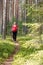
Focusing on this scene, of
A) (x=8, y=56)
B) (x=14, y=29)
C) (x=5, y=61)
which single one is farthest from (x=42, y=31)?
(x=14, y=29)

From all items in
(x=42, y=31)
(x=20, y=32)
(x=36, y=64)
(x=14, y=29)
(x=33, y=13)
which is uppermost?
(x=33, y=13)

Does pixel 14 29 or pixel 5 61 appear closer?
pixel 5 61

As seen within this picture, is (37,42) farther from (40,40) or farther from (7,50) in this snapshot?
(7,50)

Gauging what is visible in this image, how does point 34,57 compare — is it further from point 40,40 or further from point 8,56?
point 8,56

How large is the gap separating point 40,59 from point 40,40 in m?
0.87

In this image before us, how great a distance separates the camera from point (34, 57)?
6.26 meters

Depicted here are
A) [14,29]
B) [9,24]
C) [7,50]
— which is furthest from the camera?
[9,24]

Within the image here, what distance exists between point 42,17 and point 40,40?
1.98 ft

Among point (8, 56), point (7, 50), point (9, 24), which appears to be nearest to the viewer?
point (8, 56)

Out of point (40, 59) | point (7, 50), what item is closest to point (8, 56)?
point (7, 50)

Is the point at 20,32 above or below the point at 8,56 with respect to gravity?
below

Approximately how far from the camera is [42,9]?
6871 mm

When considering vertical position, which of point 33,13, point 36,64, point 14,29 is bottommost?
point 14,29

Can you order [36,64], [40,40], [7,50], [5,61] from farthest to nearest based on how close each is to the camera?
1. [7,50]
2. [5,61]
3. [40,40]
4. [36,64]
